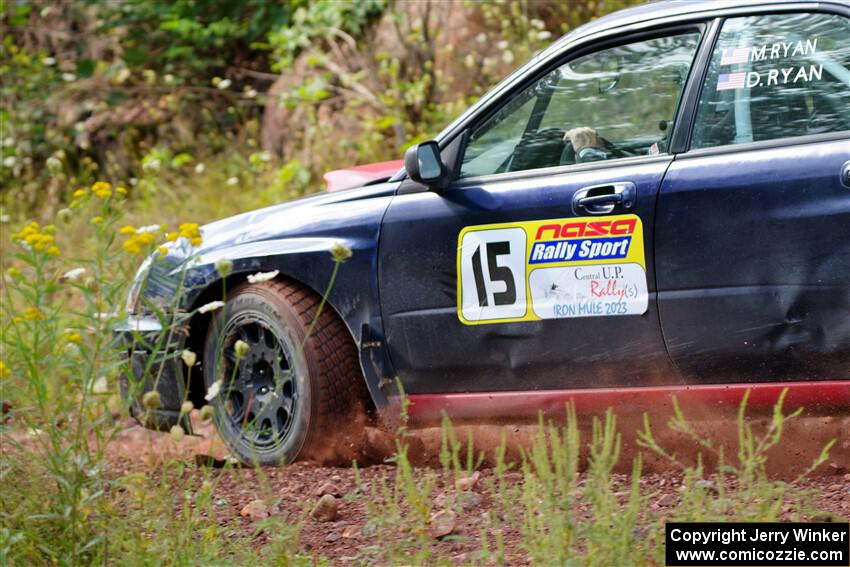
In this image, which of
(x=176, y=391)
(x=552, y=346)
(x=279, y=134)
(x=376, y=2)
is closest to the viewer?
(x=552, y=346)

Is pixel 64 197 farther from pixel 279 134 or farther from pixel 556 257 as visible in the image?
pixel 556 257

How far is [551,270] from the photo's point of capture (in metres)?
4.57

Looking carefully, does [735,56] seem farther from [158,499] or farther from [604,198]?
[158,499]

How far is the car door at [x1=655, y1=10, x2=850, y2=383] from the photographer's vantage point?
4051 mm

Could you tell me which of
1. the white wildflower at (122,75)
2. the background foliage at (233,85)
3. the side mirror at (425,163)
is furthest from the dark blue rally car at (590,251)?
the white wildflower at (122,75)

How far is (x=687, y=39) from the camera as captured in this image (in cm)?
454

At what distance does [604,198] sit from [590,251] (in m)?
0.20

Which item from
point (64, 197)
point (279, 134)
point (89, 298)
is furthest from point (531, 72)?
point (64, 197)

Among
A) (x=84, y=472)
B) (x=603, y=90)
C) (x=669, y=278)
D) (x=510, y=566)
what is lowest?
(x=510, y=566)

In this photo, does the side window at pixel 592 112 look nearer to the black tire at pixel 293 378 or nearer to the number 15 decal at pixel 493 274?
the number 15 decal at pixel 493 274

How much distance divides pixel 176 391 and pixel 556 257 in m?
2.04

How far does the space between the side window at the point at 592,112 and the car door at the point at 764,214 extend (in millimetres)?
181

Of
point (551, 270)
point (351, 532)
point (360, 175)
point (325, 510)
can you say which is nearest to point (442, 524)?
point (351, 532)

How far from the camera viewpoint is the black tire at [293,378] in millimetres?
5160
